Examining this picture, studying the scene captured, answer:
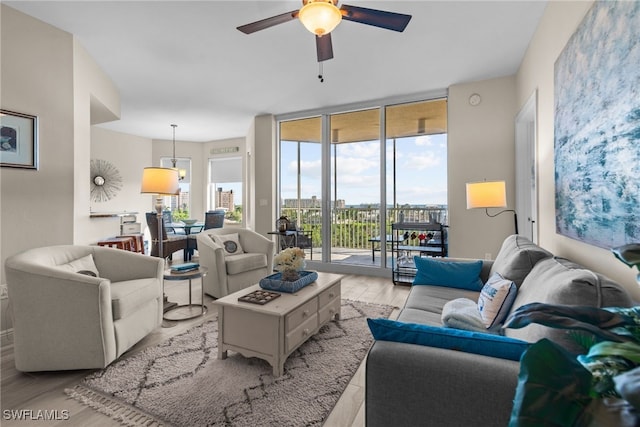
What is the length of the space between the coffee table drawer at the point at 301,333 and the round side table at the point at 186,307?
1202mm

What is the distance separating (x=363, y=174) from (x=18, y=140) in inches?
156

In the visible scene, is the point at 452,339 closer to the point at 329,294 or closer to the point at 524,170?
the point at 329,294

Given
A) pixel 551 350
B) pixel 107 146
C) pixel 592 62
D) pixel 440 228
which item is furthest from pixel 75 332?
pixel 107 146

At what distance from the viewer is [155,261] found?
2596mm

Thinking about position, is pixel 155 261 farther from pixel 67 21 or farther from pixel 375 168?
pixel 375 168

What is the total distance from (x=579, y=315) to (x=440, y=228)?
3.69m

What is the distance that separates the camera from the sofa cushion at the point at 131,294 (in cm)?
208

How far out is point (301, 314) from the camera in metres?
2.17

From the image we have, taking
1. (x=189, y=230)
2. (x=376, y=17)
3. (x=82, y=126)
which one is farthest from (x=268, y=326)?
(x=189, y=230)

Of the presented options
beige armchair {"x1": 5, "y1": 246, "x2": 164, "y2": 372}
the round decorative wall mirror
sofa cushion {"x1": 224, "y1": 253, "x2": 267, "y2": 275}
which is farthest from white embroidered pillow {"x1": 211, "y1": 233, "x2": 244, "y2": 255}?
the round decorative wall mirror

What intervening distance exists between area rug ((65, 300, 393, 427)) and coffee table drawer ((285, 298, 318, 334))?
0.27 m

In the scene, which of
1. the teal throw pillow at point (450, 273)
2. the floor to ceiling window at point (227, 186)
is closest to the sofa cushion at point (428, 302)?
the teal throw pillow at point (450, 273)

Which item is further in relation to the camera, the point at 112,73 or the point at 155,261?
the point at 112,73

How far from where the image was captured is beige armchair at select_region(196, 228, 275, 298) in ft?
11.2
